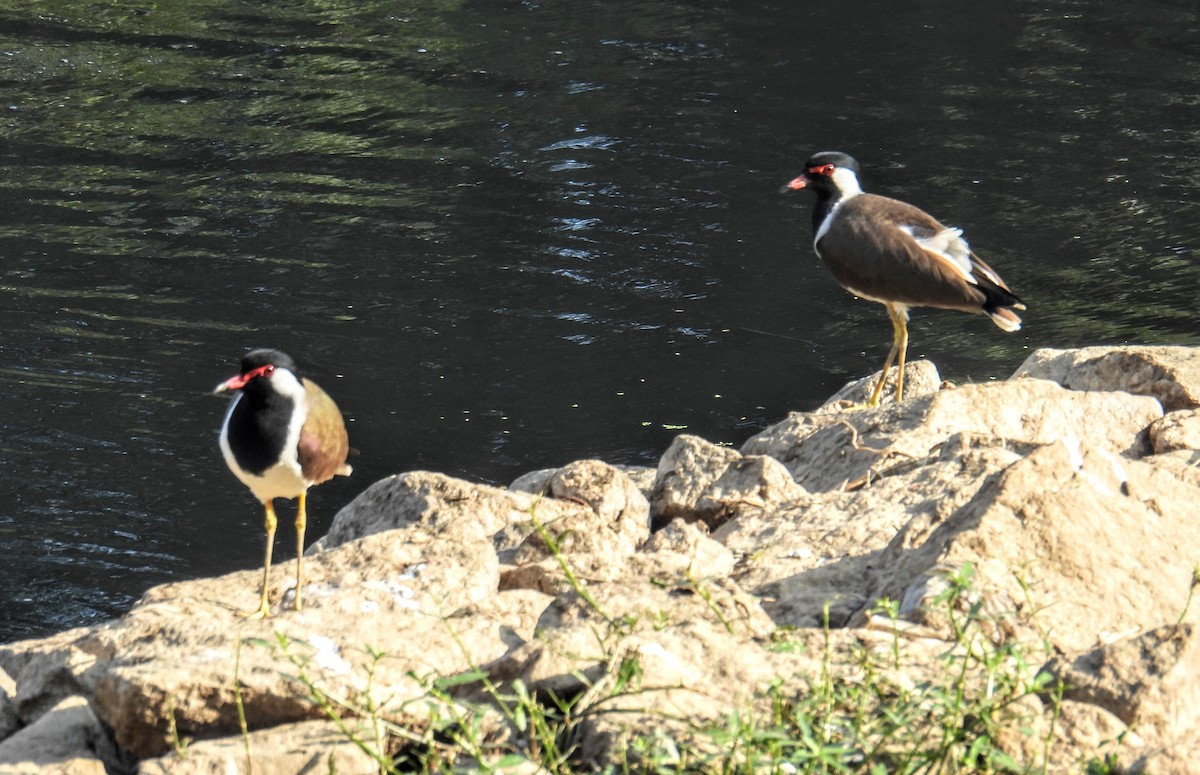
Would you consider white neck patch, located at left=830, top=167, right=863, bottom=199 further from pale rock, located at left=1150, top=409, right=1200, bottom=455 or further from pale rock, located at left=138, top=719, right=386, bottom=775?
pale rock, located at left=138, top=719, right=386, bottom=775

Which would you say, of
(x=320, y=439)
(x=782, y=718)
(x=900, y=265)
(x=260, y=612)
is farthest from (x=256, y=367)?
(x=900, y=265)

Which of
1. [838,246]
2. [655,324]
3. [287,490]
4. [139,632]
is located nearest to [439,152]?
[655,324]

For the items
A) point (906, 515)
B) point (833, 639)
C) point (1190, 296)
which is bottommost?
point (1190, 296)

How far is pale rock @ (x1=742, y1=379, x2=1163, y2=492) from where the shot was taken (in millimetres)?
6250

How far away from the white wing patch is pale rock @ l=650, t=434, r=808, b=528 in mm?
2324

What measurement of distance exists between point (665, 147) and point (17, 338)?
590cm

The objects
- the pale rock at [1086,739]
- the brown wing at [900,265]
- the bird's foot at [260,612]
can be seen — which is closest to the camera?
the pale rock at [1086,739]

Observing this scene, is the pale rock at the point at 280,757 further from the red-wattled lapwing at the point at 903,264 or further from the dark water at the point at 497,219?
the red-wattled lapwing at the point at 903,264

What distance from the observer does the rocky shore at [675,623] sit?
3.34 metres

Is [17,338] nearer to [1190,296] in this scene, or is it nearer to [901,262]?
[901,262]

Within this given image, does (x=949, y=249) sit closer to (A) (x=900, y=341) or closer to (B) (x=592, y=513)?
(A) (x=900, y=341)

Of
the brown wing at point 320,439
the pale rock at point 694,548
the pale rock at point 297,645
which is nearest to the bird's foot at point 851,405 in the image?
the pale rock at point 694,548

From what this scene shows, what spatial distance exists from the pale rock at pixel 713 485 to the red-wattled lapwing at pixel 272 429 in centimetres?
147

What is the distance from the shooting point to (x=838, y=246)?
8.07 metres
